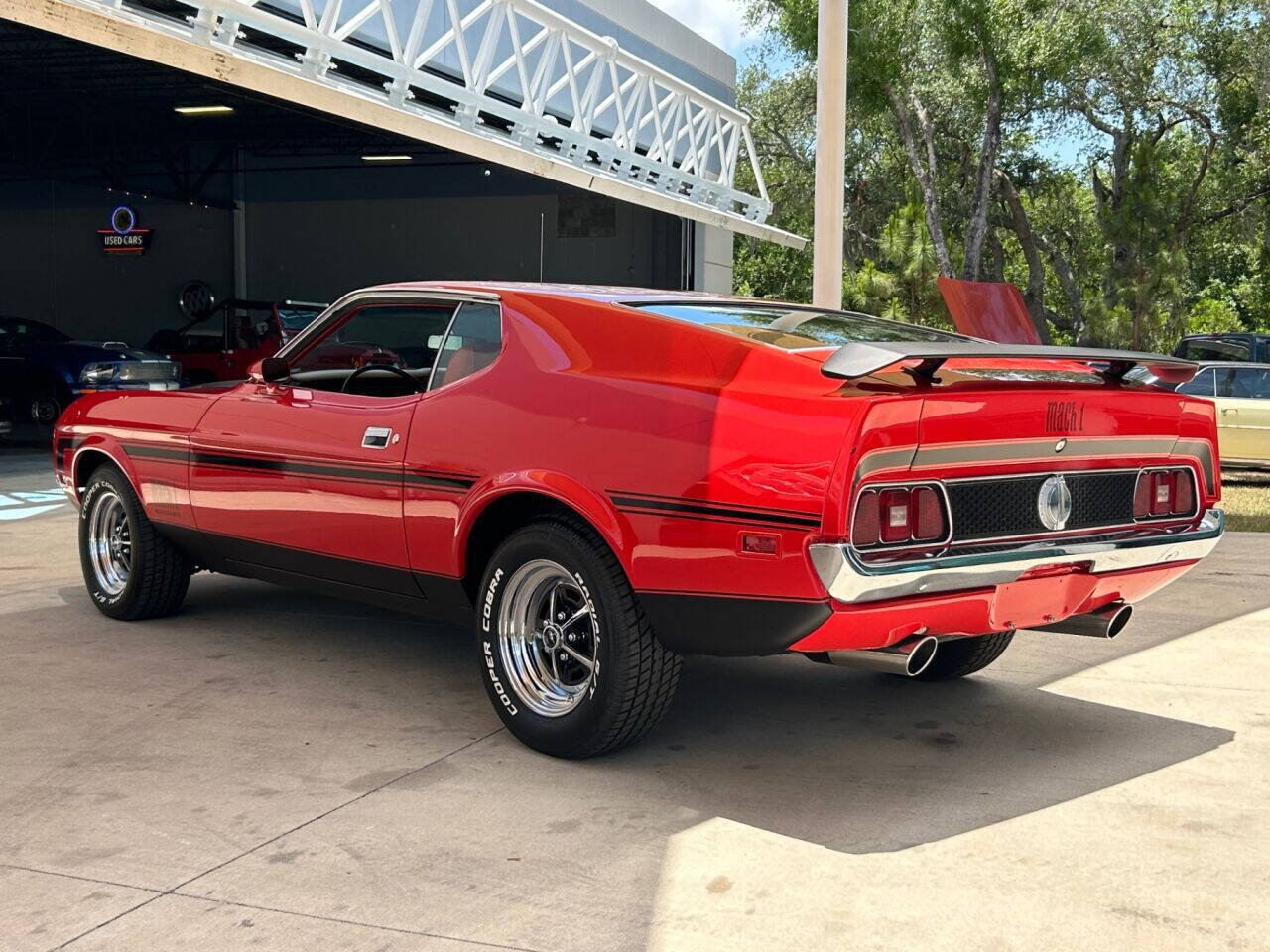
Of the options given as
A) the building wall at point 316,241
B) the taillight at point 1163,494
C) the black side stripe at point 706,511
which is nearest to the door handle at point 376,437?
the black side stripe at point 706,511

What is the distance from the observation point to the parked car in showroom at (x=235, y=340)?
70.5 ft

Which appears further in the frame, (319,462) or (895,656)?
(319,462)

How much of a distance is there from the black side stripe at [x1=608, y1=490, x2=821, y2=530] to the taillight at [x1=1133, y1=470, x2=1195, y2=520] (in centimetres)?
140

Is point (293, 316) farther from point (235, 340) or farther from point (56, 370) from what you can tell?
point (56, 370)

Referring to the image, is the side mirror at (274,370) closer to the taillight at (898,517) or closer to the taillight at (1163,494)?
the taillight at (898,517)

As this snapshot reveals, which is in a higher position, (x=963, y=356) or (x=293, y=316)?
(x=293, y=316)

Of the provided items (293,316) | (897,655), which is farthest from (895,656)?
(293,316)

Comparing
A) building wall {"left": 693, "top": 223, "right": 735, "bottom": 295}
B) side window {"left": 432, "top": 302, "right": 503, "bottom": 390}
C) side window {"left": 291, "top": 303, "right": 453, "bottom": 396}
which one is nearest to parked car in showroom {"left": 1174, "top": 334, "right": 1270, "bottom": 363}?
building wall {"left": 693, "top": 223, "right": 735, "bottom": 295}

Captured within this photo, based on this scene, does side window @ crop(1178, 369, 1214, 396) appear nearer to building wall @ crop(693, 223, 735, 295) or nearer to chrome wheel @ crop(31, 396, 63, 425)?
building wall @ crop(693, 223, 735, 295)

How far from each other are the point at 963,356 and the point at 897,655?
33.5 inches

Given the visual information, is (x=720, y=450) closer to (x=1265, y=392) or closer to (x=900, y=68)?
(x=1265, y=392)

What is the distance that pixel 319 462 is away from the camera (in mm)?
5047

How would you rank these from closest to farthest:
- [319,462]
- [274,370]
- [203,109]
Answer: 1. [319,462]
2. [274,370]
3. [203,109]

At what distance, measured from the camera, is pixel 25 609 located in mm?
6531
